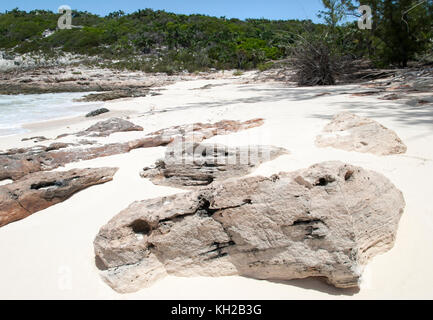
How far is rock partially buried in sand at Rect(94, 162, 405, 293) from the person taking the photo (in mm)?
1525

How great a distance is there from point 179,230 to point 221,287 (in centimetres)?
36

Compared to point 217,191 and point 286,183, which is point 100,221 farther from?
point 286,183

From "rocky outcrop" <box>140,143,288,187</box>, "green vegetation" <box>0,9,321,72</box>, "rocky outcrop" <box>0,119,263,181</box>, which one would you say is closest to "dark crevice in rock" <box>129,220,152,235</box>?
"rocky outcrop" <box>140,143,288,187</box>

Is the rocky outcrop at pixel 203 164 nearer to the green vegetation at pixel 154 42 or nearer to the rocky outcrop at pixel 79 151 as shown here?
the rocky outcrop at pixel 79 151

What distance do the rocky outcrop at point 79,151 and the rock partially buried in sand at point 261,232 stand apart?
1.83m

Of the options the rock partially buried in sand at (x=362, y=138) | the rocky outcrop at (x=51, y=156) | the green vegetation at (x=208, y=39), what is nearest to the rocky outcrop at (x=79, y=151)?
the rocky outcrop at (x=51, y=156)

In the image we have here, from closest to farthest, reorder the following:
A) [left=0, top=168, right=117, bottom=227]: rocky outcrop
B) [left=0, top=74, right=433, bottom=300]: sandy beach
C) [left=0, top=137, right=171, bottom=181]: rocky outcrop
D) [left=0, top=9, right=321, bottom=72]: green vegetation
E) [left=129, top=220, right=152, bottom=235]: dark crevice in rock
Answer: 1. [left=0, top=74, right=433, bottom=300]: sandy beach
2. [left=129, top=220, right=152, bottom=235]: dark crevice in rock
3. [left=0, top=168, right=117, bottom=227]: rocky outcrop
4. [left=0, top=137, right=171, bottom=181]: rocky outcrop
5. [left=0, top=9, right=321, bottom=72]: green vegetation

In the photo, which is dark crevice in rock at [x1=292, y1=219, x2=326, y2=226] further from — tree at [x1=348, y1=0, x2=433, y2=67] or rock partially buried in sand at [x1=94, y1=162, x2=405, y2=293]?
tree at [x1=348, y1=0, x2=433, y2=67]

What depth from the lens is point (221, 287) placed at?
5.14ft

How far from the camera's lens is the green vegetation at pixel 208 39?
11344 millimetres

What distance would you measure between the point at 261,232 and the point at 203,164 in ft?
3.63

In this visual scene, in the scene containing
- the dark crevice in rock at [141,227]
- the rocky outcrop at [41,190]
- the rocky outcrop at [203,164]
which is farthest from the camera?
the rocky outcrop at [203,164]

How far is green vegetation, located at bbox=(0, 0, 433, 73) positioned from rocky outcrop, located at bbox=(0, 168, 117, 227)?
32.2 ft

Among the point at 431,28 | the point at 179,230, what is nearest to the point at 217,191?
the point at 179,230
